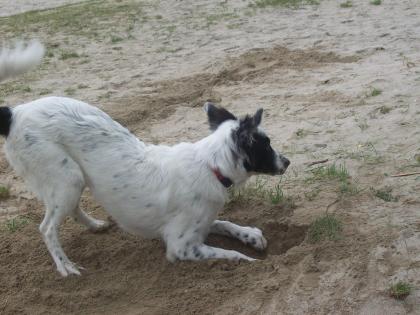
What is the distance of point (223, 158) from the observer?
4934 mm

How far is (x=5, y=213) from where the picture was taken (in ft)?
20.5

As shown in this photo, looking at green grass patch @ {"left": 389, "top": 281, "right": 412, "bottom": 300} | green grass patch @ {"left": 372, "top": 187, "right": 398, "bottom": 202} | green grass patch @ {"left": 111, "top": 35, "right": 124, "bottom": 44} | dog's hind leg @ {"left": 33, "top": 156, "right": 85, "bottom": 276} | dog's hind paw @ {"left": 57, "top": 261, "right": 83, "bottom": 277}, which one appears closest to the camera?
green grass patch @ {"left": 389, "top": 281, "right": 412, "bottom": 300}

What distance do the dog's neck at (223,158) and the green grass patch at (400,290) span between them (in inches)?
57.5

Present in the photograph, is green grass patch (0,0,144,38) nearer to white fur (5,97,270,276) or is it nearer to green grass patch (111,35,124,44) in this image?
green grass patch (111,35,124,44)

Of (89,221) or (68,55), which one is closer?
(89,221)

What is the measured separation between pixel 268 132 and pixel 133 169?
2.62 meters

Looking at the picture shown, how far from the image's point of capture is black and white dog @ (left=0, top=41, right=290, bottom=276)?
4.97m

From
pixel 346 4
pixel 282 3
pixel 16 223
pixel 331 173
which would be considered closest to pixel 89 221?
pixel 16 223

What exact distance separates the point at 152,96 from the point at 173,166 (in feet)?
13.3

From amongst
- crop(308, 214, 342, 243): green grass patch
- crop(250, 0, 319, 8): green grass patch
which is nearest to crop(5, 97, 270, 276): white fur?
crop(308, 214, 342, 243): green grass patch

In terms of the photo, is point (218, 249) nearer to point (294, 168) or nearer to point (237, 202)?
point (237, 202)

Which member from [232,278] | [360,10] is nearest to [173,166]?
[232,278]

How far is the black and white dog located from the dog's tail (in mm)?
324

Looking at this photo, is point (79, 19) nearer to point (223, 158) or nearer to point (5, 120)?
point (5, 120)
